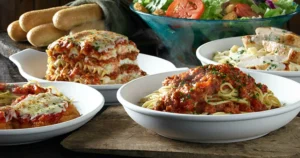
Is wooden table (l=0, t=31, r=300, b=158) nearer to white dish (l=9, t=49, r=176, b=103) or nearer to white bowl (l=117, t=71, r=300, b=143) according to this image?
white bowl (l=117, t=71, r=300, b=143)

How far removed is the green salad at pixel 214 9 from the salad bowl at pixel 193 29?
0.08 metres

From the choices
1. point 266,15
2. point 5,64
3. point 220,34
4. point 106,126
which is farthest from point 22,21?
point 106,126

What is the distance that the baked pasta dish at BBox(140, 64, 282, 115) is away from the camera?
225cm

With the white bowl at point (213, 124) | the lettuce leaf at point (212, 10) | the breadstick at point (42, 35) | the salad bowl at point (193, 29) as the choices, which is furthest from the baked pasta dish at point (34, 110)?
the lettuce leaf at point (212, 10)

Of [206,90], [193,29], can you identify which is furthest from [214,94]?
[193,29]

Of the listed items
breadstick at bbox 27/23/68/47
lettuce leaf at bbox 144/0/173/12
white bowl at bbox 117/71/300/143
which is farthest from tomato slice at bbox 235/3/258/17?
white bowl at bbox 117/71/300/143

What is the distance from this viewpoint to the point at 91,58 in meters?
2.97

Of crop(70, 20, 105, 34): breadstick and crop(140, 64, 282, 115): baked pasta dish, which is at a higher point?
crop(140, 64, 282, 115): baked pasta dish

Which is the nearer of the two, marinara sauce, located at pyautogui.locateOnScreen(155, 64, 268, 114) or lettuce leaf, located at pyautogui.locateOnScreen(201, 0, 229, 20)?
marinara sauce, located at pyautogui.locateOnScreen(155, 64, 268, 114)

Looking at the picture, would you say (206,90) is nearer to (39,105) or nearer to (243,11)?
(39,105)

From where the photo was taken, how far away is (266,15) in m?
3.80

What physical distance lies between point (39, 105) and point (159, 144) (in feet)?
1.48

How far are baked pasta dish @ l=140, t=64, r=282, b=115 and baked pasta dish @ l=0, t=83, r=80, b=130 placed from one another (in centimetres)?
33

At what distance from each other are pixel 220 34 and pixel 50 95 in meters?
1.53
